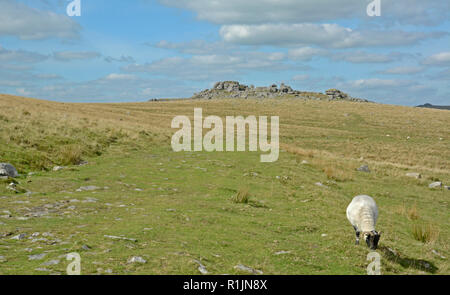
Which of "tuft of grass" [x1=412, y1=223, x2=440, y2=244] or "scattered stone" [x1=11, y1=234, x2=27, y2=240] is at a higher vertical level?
"scattered stone" [x1=11, y1=234, x2=27, y2=240]

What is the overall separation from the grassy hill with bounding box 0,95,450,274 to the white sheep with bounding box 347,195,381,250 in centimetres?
37

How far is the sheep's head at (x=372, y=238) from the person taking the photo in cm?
975

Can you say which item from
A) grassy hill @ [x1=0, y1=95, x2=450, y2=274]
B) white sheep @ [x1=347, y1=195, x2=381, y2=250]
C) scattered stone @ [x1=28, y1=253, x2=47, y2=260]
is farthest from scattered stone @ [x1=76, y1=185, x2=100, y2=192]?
white sheep @ [x1=347, y1=195, x2=381, y2=250]

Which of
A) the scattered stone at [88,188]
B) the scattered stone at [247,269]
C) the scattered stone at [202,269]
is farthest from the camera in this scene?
the scattered stone at [88,188]

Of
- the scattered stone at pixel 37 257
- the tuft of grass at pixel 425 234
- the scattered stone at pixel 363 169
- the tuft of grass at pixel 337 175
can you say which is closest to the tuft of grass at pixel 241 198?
the tuft of grass at pixel 425 234

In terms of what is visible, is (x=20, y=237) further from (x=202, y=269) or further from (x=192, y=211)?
(x=192, y=211)

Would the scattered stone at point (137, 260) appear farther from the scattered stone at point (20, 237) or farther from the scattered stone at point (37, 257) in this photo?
the scattered stone at point (20, 237)

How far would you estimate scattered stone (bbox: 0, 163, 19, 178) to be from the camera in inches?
611

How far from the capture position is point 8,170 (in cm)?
1586

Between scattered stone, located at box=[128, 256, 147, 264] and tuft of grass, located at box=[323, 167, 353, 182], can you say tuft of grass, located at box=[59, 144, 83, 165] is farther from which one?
tuft of grass, located at box=[323, 167, 353, 182]

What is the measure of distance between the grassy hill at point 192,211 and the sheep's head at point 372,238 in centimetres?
24

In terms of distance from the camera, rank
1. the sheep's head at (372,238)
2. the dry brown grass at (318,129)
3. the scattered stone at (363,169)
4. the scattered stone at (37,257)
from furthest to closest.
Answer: the dry brown grass at (318,129)
the scattered stone at (363,169)
the sheep's head at (372,238)
the scattered stone at (37,257)

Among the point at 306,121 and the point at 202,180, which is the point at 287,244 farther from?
the point at 306,121

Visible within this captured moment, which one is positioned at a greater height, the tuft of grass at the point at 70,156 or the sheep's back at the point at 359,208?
the tuft of grass at the point at 70,156
